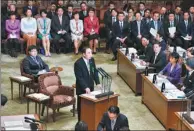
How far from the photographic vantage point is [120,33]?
11.6m

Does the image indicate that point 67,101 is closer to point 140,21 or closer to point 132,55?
point 132,55

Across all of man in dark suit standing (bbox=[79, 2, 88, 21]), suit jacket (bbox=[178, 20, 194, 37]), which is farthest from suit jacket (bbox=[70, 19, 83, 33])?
suit jacket (bbox=[178, 20, 194, 37])

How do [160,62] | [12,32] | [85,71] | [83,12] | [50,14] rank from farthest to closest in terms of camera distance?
[83,12]
[50,14]
[12,32]
[160,62]
[85,71]

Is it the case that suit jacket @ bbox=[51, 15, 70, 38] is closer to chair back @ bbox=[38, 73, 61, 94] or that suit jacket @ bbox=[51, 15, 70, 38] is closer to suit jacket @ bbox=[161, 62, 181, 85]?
chair back @ bbox=[38, 73, 61, 94]

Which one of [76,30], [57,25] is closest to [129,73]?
[76,30]

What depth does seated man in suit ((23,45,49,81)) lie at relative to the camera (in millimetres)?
7969

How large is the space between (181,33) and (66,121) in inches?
227

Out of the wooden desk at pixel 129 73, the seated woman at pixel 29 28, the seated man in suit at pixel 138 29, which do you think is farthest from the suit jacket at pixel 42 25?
the wooden desk at pixel 129 73

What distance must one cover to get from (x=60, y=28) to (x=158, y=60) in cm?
414

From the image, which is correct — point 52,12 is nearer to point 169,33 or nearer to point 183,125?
point 169,33

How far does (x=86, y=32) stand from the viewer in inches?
471

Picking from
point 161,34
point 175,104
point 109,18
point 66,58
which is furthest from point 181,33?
point 175,104

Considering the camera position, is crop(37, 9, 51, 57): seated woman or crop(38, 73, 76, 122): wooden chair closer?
crop(38, 73, 76, 122): wooden chair

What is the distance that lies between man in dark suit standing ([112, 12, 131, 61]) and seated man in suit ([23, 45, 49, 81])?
3632 millimetres
